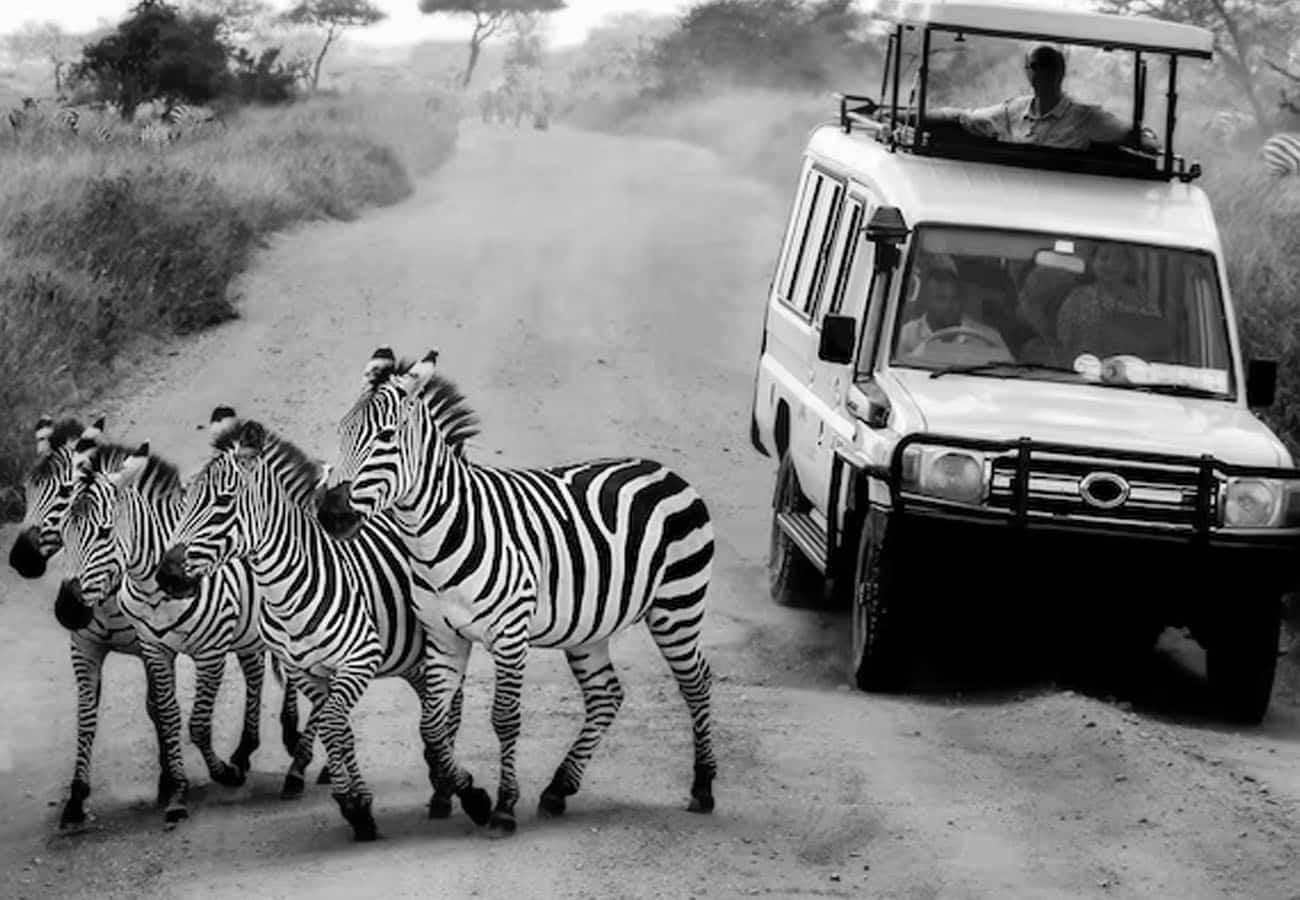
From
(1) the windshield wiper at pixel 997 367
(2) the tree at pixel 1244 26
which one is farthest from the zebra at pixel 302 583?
(2) the tree at pixel 1244 26

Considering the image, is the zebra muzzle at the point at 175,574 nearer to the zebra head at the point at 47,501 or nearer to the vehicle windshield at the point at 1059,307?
the zebra head at the point at 47,501

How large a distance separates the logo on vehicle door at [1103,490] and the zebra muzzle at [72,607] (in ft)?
12.6

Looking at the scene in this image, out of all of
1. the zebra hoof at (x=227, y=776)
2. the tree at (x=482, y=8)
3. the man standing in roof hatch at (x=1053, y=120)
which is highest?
the man standing in roof hatch at (x=1053, y=120)

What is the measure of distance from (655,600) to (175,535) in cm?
168

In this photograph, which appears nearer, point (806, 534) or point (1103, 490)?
point (1103, 490)

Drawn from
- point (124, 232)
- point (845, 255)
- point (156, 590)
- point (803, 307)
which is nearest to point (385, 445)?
point (156, 590)

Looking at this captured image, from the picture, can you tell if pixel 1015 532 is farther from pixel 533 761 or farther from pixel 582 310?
pixel 582 310

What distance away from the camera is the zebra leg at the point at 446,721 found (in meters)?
8.28

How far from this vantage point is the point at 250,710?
9.14 m

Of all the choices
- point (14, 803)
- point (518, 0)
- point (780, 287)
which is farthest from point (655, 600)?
point (518, 0)

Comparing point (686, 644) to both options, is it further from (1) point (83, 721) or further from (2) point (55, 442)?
(2) point (55, 442)

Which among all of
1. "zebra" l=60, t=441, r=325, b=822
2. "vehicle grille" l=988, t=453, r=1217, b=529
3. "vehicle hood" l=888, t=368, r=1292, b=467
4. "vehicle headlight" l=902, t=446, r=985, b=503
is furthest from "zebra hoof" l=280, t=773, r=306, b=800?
"vehicle grille" l=988, t=453, r=1217, b=529

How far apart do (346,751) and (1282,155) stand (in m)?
22.1

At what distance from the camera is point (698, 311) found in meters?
23.7
